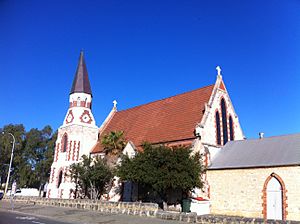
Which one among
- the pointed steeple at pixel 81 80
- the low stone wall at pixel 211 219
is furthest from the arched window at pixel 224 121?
the pointed steeple at pixel 81 80

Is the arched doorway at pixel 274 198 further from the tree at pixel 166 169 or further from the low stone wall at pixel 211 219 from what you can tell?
the low stone wall at pixel 211 219

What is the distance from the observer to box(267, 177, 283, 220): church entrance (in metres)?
25.2

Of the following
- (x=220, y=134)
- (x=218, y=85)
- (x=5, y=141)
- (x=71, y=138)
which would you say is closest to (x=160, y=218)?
(x=220, y=134)

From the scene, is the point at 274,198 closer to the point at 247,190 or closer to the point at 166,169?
the point at 247,190

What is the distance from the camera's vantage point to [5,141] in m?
59.3

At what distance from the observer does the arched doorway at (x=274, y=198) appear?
2502 centimetres

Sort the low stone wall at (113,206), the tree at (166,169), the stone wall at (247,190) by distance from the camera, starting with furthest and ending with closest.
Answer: the tree at (166,169)
the stone wall at (247,190)
the low stone wall at (113,206)

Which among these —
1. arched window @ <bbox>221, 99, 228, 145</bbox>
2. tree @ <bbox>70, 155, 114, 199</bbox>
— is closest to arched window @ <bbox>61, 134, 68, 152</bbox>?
tree @ <bbox>70, 155, 114, 199</bbox>

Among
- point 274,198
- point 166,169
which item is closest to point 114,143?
point 166,169

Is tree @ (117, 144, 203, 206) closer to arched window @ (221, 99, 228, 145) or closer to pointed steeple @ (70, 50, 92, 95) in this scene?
arched window @ (221, 99, 228, 145)

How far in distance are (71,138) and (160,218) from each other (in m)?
26.2

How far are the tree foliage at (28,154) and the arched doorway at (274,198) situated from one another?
160 ft

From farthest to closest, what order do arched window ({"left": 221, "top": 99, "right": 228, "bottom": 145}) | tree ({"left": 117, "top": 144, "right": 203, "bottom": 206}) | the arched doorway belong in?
arched window ({"left": 221, "top": 99, "right": 228, "bottom": 145}) < tree ({"left": 117, "top": 144, "right": 203, "bottom": 206}) < the arched doorway

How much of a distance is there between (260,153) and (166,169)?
28.6 ft
